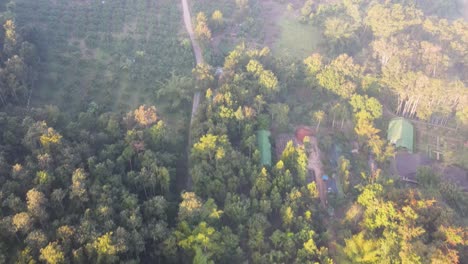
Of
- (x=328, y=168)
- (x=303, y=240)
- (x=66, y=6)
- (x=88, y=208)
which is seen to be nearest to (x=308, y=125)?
(x=328, y=168)

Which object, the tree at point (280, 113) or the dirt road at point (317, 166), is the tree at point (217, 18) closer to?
the tree at point (280, 113)

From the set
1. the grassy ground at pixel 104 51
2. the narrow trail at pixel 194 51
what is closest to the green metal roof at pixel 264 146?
the narrow trail at pixel 194 51

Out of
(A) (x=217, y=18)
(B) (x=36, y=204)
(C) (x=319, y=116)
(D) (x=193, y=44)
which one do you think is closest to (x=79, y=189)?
(B) (x=36, y=204)

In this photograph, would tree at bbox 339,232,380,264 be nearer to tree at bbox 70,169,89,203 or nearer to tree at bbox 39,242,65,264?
tree at bbox 70,169,89,203

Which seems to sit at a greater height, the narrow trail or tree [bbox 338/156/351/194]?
the narrow trail

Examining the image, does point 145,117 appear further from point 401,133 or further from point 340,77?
point 401,133

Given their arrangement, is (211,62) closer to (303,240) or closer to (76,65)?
(76,65)

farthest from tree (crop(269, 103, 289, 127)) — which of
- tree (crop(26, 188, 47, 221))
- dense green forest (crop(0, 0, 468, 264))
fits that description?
tree (crop(26, 188, 47, 221))
